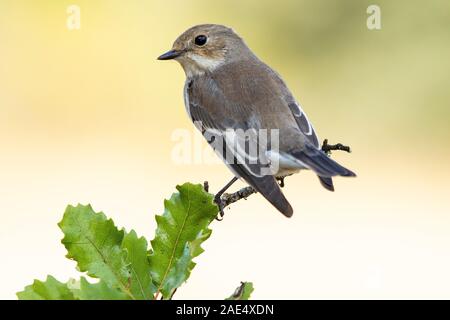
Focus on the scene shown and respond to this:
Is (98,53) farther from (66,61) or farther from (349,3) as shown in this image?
(349,3)

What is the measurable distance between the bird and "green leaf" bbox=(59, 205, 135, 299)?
1.54 metres

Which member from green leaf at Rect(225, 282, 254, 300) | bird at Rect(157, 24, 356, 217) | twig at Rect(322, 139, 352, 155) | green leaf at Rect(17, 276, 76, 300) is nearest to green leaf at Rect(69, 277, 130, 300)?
green leaf at Rect(17, 276, 76, 300)

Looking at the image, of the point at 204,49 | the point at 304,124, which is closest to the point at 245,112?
the point at 304,124

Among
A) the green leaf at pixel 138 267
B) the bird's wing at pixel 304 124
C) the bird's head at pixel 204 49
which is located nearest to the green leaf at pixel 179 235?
the green leaf at pixel 138 267

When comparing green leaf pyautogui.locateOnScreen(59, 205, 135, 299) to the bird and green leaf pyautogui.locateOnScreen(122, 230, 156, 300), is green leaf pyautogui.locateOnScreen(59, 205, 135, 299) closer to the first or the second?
green leaf pyautogui.locateOnScreen(122, 230, 156, 300)

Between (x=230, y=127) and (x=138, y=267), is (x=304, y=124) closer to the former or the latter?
(x=230, y=127)

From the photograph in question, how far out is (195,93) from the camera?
491cm

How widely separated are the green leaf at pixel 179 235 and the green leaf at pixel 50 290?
28cm

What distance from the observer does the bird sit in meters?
4.02

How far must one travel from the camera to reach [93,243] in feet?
6.90

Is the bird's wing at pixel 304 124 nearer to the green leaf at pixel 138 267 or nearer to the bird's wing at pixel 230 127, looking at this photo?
the bird's wing at pixel 230 127

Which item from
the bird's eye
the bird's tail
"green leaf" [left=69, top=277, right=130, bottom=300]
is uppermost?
the bird's eye

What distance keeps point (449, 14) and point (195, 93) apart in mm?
6408

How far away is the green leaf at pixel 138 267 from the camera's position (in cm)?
203
